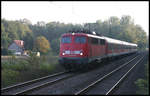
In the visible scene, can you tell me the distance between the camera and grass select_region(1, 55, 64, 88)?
13.9 meters

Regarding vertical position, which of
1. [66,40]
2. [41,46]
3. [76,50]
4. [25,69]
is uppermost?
[66,40]

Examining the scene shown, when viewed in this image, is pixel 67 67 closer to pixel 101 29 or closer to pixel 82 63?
pixel 82 63

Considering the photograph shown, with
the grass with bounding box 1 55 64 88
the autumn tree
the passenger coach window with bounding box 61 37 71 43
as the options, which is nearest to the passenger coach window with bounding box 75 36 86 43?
the passenger coach window with bounding box 61 37 71 43

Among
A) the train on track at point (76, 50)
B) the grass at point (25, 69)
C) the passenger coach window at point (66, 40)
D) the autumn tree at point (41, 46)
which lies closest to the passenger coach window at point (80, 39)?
the train on track at point (76, 50)

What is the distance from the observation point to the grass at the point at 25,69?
547 inches

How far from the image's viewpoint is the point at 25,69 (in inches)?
665

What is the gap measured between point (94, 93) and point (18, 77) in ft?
18.2

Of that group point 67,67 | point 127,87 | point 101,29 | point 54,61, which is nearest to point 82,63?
point 67,67

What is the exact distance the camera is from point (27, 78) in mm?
14719

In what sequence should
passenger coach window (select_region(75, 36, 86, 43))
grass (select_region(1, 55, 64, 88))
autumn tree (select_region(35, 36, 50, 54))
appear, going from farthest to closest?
autumn tree (select_region(35, 36, 50, 54)), passenger coach window (select_region(75, 36, 86, 43)), grass (select_region(1, 55, 64, 88))

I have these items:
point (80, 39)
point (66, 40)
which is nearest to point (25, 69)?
point (66, 40)

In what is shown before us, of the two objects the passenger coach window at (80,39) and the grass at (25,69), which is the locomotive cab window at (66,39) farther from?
the grass at (25,69)

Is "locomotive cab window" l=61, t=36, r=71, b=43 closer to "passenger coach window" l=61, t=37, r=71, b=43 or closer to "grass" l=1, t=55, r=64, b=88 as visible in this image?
"passenger coach window" l=61, t=37, r=71, b=43

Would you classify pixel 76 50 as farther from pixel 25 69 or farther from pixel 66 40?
pixel 25 69
